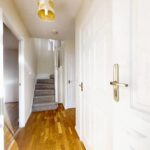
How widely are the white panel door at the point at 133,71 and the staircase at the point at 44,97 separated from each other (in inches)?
143

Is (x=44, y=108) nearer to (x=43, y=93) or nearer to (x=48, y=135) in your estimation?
(x=43, y=93)

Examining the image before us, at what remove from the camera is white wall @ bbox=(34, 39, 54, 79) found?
20.8ft

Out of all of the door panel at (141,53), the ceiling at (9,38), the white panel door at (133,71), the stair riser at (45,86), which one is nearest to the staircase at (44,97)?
the stair riser at (45,86)

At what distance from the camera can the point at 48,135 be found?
2.41 metres

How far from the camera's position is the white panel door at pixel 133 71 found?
1.84 ft

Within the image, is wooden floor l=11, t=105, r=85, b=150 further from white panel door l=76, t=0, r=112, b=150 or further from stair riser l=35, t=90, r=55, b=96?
stair riser l=35, t=90, r=55, b=96

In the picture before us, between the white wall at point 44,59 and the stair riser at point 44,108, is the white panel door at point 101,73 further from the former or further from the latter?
the white wall at point 44,59

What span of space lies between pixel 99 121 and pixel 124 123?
0.73m

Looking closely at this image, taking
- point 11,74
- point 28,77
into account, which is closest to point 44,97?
point 28,77

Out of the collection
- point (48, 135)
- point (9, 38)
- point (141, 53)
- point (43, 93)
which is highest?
point (9, 38)

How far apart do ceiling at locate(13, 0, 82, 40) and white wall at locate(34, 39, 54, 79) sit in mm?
2902

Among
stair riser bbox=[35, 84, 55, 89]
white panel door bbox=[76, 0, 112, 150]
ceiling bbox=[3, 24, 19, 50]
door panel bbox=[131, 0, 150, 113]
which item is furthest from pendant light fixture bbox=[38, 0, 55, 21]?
stair riser bbox=[35, 84, 55, 89]

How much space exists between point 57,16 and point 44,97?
2.86 metres

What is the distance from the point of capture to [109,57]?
45.1 inches
